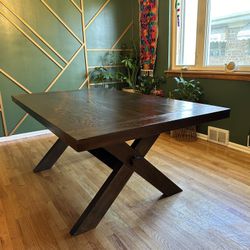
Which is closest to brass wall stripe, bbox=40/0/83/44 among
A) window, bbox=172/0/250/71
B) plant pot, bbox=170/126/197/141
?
window, bbox=172/0/250/71

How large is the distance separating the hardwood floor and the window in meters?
1.15

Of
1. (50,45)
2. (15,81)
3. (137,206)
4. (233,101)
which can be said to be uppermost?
(50,45)

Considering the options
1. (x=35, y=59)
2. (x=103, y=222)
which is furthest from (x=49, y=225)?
(x=35, y=59)

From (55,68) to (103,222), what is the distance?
275cm

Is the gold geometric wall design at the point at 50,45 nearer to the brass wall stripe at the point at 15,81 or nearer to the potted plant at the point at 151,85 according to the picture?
the brass wall stripe at the point at 15,81

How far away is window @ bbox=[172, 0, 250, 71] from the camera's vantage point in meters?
2.59

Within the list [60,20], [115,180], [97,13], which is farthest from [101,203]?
[97,13]

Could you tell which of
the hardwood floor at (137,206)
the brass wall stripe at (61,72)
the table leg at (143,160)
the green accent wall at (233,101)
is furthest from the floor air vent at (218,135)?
the brass wall stripe at (61,72)

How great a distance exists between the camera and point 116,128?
3.87 feet

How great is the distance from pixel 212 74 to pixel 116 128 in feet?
7.00

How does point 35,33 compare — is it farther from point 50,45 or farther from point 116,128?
point 116,128

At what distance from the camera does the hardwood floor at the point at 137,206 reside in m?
1.42

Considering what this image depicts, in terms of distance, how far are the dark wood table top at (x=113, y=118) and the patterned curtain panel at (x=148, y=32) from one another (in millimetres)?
2044

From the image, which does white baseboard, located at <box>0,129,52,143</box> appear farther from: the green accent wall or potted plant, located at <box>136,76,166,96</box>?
the green accent wall
